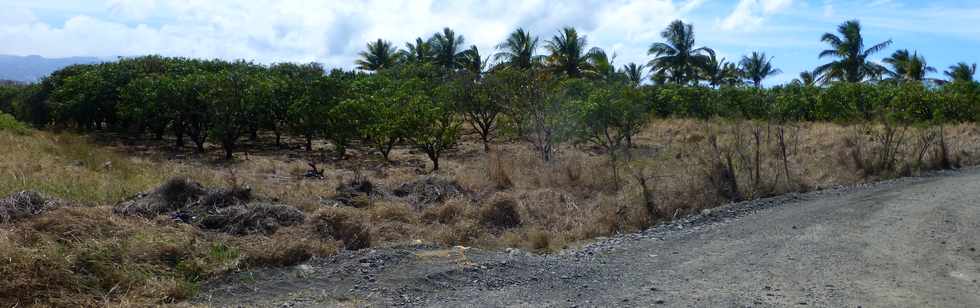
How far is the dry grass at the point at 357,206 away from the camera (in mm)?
5883

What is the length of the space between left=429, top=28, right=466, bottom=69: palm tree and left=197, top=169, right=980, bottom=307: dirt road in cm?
3550

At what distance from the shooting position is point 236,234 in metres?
7.85

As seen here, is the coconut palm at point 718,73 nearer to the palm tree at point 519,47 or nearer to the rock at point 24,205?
the palm tree at point 519,47

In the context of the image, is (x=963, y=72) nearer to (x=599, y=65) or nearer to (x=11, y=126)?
(x=599, y=65)

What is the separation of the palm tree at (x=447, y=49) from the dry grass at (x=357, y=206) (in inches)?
1038

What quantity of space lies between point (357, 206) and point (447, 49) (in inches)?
1343

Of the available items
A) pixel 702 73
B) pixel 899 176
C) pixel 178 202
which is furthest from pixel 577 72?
pixel 178 202

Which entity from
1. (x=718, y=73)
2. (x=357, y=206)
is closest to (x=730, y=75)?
(x=718, y=73)

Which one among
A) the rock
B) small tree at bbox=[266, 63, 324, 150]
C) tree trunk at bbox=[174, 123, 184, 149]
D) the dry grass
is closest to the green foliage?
the dry grass

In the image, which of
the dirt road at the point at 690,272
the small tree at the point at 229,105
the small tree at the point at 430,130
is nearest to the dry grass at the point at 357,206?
the dirt road at the point at 690,272

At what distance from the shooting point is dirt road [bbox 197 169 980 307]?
18.9 ft

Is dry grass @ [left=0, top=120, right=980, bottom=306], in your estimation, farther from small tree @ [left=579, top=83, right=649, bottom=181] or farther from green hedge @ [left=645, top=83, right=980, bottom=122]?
green hedge @ [left=645, top=83, right=980, bottom=122]

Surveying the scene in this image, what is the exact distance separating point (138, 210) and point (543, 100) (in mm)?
9960

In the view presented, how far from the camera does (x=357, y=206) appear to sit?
33.2ft
